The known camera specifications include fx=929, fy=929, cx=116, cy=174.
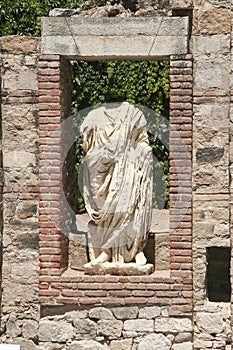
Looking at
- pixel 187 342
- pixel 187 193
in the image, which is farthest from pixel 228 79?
pixel 187 342

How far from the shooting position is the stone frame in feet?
27.6

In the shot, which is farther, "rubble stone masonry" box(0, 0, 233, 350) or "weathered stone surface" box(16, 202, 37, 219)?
"weathered stone surface" box(16, 202, 37, 219)

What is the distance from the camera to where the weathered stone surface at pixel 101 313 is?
8500mm

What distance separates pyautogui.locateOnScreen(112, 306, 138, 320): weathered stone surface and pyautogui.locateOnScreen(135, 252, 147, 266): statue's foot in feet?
1.34

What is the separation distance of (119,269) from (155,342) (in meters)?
0.74

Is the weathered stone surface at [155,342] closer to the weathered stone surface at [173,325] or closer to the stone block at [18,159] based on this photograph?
the weathered stone surface at [173,325]

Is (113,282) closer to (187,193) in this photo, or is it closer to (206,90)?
(187,193)

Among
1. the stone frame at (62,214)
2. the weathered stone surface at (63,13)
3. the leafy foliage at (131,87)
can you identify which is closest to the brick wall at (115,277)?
the stone frame at (62,214)

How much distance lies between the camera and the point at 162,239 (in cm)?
874

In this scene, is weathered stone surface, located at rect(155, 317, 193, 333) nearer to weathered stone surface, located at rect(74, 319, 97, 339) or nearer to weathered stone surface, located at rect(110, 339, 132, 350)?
weathered stone surface, located at rect(110, 339, 132, 350)

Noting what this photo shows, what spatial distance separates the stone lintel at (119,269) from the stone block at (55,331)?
54cm

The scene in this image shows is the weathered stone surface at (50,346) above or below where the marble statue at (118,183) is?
below

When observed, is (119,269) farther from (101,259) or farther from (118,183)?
(118,183)

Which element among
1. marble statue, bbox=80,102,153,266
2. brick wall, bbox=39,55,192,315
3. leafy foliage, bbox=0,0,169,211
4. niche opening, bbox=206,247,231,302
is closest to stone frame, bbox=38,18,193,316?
brick wall, bbox=39,55,192,315
